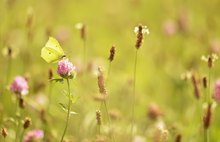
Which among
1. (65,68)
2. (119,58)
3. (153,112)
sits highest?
(119,58)

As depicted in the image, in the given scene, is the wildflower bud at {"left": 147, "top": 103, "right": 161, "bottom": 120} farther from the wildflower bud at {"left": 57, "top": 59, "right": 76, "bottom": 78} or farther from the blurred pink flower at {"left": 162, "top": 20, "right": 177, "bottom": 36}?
the blurred pink flower at {"left": 162, "top": 20, "right": 177, "bottom": 36}

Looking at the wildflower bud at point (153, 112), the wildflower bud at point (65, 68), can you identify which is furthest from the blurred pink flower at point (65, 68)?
the wildflower bud at point (153, 112)

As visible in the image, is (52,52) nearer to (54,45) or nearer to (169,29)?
(54,45)

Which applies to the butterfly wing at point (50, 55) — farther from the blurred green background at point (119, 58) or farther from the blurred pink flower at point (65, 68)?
the blurred green background at point (119, 58)

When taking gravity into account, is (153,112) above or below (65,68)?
below

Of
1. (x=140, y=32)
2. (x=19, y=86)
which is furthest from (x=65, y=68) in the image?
(x=19, y=86)

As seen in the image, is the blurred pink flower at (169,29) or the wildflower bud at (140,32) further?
the blurred pink flower at (169,29)
